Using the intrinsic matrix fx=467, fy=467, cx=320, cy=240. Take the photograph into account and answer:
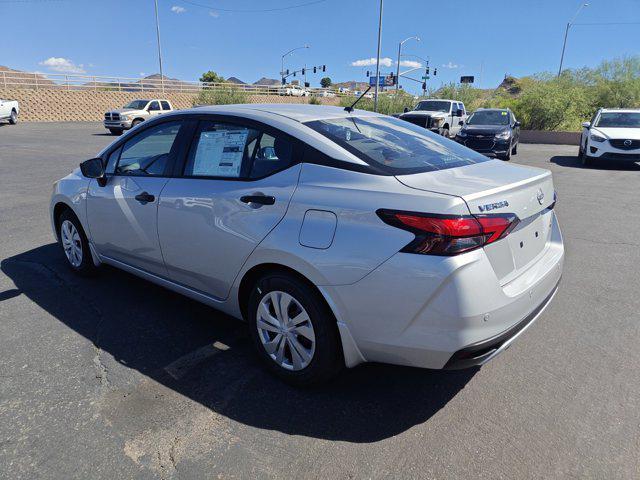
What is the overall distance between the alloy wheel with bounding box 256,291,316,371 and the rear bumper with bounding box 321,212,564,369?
1.00 feet

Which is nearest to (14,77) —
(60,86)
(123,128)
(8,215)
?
(60,86)

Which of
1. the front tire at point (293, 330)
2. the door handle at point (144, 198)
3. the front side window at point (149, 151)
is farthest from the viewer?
the front side window at point (149, 151)

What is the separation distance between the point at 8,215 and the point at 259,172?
19.3 ft

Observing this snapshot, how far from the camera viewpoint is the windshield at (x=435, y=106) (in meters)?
21.5

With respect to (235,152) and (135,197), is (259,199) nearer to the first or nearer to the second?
(235,152)

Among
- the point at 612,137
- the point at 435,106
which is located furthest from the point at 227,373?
the point at 435,106

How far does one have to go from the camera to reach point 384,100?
126 feet

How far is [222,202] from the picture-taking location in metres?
2.98

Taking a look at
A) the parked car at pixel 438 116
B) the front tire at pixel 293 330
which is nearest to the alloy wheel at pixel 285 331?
the front tire at pixel 293 330

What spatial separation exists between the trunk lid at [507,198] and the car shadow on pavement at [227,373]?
95 cm

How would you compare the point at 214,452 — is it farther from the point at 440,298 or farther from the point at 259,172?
the point at 259,172

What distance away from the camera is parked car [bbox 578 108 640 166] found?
13078 mm

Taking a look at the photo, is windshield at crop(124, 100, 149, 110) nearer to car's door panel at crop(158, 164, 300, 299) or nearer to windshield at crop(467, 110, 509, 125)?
windshield at crop(467, 110, 509, 125)

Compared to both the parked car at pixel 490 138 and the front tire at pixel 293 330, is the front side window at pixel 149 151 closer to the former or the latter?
the front tire at pixel 293 330
